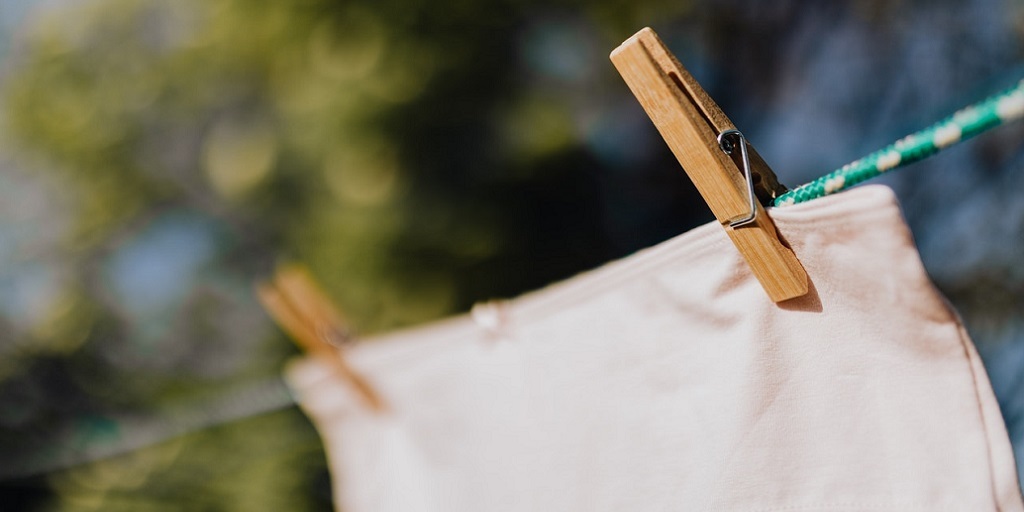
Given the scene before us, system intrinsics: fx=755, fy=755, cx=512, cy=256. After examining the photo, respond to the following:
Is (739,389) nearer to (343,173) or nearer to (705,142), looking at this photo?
(705,142)

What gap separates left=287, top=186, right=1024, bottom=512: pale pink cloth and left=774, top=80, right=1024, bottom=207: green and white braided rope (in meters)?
0.01

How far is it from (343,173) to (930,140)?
61.4 inches

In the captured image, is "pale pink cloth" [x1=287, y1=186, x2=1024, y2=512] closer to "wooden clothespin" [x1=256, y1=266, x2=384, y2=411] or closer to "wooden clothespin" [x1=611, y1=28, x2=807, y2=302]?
"wooden clothespin" [x1=611, y1=28, x2=807, y2=302]

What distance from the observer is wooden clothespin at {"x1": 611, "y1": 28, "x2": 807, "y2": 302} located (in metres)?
0.48

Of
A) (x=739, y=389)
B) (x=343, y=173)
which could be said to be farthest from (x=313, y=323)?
(x=343, y=173)

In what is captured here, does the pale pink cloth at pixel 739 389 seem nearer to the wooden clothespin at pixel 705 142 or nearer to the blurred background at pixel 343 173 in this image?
the wooden clothespin at pixel 705 142

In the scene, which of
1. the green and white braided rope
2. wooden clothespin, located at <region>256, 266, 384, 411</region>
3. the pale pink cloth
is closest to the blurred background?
wooden clothespin, located at <region>256, 266, 384, 411</region>

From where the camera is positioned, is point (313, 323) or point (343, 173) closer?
point (313, 323)

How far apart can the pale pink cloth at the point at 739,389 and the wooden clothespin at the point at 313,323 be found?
0.72 feet

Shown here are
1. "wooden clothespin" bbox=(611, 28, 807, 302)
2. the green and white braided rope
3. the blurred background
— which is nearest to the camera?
the green and white braided rope

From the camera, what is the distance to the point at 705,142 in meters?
0.48

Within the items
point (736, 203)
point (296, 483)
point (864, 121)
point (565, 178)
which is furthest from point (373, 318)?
point (736, 203)

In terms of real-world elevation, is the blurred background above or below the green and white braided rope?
above

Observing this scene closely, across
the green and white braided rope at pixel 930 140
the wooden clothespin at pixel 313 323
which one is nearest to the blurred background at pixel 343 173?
the wooden clothespin at pixel 313 323
